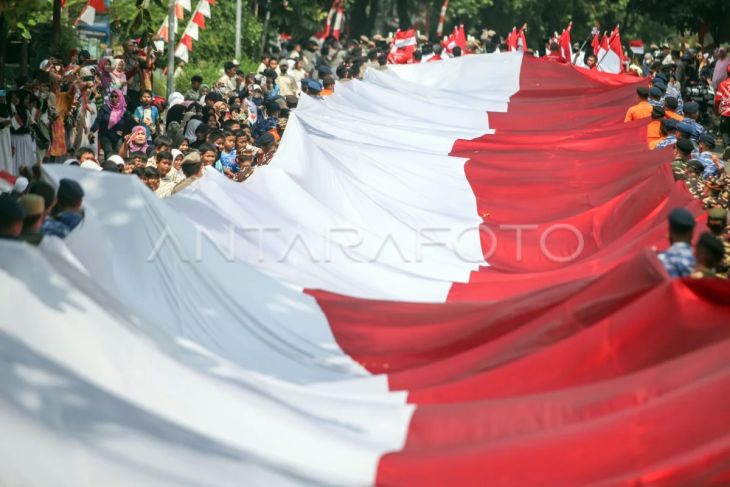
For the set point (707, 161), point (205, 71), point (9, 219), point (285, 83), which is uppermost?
point (9, 219)

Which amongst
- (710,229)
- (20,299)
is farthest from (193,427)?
(710,229)

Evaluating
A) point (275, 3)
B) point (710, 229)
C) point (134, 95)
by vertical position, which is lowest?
point (275, 3)

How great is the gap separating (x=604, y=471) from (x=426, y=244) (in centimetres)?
628

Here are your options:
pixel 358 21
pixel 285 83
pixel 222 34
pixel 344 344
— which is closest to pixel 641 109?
pixel 285 83

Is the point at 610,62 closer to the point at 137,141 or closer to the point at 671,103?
the point at 671,103

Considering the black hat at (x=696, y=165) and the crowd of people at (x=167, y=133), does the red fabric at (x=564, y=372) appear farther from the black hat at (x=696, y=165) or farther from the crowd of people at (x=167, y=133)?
the black hat at (x=696, y=165)

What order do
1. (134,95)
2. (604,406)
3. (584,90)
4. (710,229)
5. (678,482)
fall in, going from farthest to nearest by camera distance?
(584,90) < (134,95) < (710,229) < (604,406) < (678,482)

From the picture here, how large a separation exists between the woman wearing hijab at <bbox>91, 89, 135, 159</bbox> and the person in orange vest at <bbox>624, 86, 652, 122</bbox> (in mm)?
6380

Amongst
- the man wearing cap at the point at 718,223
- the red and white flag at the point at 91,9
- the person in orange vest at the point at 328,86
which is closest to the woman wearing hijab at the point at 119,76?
the red and white flag at the point at 91,9

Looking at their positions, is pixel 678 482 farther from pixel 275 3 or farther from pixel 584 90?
pixel 275 3

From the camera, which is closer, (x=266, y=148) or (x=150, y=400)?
(x=150, y=400)

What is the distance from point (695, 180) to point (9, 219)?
6796mm

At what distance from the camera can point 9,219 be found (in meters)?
7.96

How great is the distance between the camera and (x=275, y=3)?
120ft
